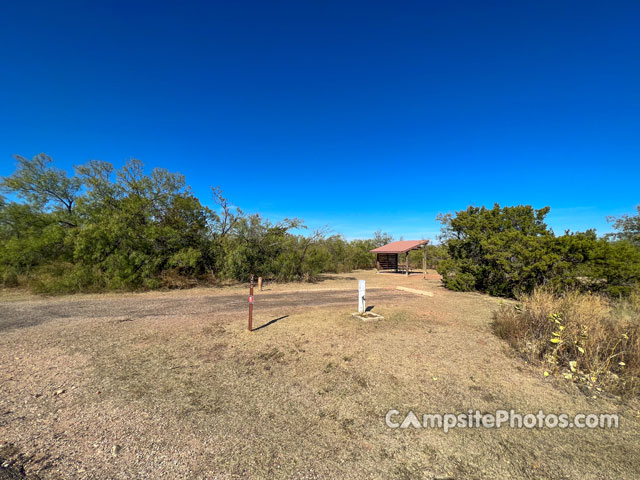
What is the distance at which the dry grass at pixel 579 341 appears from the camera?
3.51 m

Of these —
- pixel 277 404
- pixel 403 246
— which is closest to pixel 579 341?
pixel 277 404

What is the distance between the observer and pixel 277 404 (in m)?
2.98

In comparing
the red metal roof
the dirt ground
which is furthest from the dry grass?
the red metal roof

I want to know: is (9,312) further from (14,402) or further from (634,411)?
(634,411)

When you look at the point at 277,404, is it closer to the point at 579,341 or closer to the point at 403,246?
the point at 579,341

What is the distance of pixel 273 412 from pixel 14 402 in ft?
9.66

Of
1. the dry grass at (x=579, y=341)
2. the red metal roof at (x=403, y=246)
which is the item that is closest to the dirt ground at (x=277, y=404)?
the dry grass at (x=579, y=341)

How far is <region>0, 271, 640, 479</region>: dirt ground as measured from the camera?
2.12 m

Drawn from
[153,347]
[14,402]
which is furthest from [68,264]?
[14,402]

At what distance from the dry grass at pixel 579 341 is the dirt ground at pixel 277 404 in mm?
325

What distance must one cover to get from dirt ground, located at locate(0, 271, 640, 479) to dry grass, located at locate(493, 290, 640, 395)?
33 cm

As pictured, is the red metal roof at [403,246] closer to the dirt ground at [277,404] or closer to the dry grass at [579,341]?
the dry grass at [579,341]

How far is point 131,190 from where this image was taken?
1353 cm

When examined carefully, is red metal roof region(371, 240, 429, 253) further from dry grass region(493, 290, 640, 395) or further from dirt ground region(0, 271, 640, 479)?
dirt ground region(0, 271, 640, 479)
